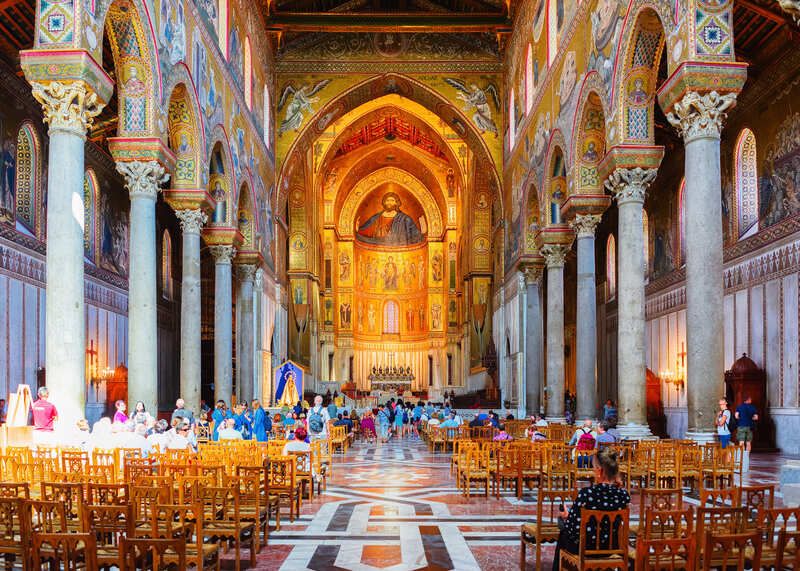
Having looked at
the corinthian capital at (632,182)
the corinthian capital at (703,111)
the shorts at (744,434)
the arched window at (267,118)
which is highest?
the arched window at (267,118)

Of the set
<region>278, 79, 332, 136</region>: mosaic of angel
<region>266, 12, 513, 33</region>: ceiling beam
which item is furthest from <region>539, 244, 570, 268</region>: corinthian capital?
<region>278, 79, 332, 136</region>: mosaic of angel

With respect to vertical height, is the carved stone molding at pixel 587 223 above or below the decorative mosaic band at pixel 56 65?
below

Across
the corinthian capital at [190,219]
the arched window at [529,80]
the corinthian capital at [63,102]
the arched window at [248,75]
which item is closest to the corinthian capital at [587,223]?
the arched window at [529,80]

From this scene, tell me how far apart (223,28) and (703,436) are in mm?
19084

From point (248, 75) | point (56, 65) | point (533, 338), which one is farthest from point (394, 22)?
point (56, 65)

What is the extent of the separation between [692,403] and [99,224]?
20596mm

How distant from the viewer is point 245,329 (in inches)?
1154

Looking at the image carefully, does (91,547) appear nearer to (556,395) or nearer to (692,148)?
(692,148)

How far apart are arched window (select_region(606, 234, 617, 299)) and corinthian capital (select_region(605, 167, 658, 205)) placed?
16.3m

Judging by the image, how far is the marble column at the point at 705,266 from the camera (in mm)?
13320

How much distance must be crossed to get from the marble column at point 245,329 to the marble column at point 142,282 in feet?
39.0

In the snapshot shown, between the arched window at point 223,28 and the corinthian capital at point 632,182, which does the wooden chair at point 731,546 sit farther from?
the arched window at point 223,28

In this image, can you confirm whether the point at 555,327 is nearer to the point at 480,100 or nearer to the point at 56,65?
the point at 480,100

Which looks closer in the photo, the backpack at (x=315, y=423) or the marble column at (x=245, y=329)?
the backpack at (x=315, y=423)
